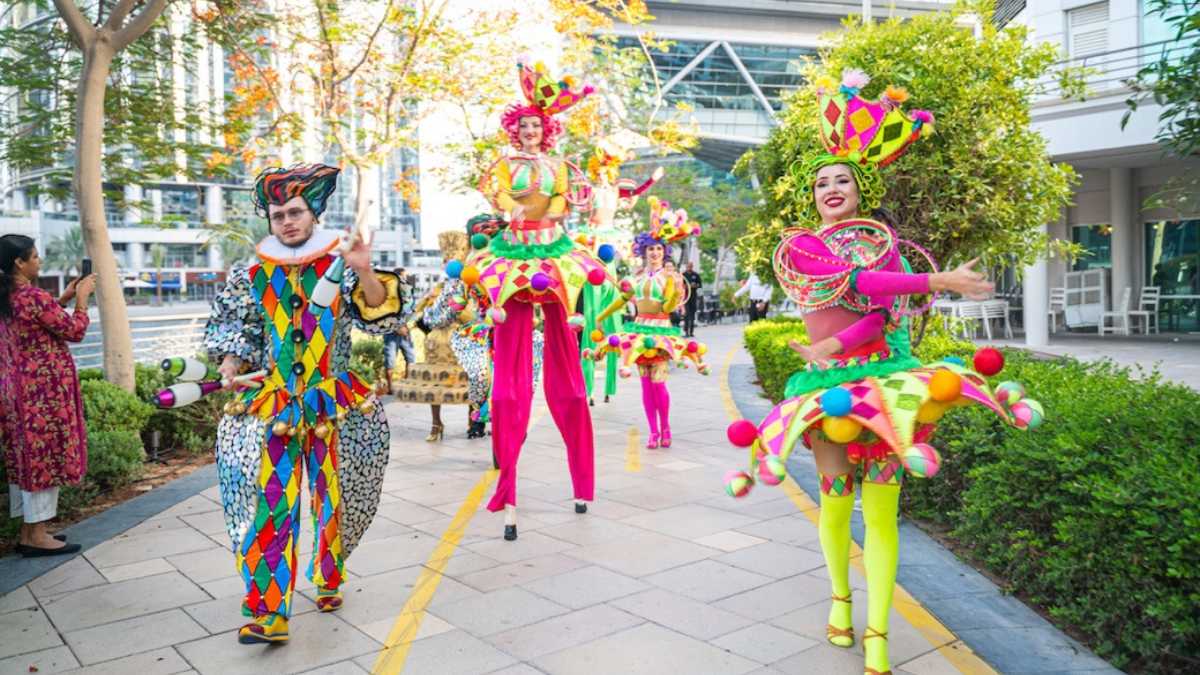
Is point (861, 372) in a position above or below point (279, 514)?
above

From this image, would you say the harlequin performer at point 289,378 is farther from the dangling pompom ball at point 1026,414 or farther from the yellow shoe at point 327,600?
the dangling pompom ball at point 1026,414

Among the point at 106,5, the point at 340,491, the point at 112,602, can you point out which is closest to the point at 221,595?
the point at 112,602

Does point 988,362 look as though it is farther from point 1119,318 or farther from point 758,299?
point 1119,318

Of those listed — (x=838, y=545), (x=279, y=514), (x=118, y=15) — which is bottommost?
(x=838, y=545)

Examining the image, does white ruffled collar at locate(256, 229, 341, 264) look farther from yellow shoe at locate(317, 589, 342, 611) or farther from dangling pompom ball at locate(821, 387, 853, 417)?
dangling pompom ball at locate(821, 387, 853, 417)

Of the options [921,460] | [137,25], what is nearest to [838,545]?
[921,460]

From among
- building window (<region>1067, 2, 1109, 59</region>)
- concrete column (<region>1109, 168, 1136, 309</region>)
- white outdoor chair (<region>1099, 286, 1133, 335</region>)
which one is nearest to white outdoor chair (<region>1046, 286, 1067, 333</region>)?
white outdoor chair (<region>1099, 286, 1133, 335</region>)

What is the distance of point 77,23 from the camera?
24.4 ft

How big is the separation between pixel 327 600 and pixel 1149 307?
20160 mm

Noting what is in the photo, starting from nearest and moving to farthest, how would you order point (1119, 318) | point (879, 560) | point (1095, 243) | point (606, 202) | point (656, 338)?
point (879, 560)
point (656, 338)
point (606, 202)
point (1119, 318)
point (1095, 243)

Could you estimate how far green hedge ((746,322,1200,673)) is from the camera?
3.35 metres

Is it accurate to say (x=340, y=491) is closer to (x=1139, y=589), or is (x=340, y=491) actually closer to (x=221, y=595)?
(x=221, y=595)

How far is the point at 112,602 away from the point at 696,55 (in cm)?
5046

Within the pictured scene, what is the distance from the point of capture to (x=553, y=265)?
5.91 meters
